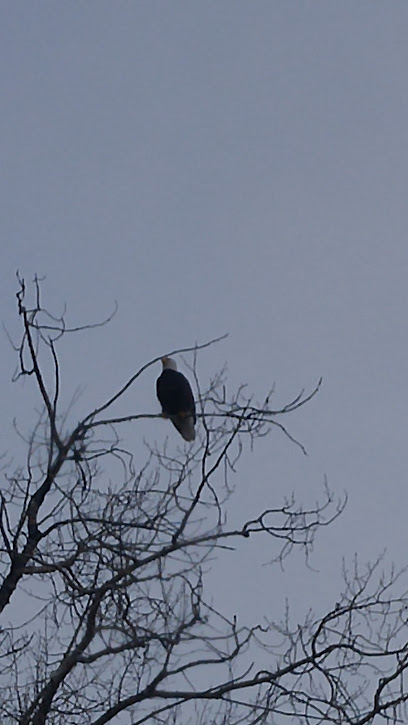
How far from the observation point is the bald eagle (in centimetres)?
1049

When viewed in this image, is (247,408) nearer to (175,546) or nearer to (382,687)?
(175,546)

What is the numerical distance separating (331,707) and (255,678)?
329 millimetres

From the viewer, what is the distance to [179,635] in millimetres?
6523

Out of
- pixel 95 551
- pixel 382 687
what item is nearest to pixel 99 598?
pixel 95 551

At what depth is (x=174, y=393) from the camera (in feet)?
37.0

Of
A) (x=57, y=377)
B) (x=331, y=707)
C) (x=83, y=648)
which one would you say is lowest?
(x=331, y=707)

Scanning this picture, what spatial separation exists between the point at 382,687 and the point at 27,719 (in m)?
1.45

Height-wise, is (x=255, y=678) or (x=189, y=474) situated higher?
(x=189, y=474)

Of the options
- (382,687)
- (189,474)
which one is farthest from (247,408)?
(382,687)

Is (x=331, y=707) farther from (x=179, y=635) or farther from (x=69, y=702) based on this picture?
(x=69, y=702)

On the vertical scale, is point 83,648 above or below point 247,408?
→ below

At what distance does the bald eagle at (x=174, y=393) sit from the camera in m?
10.5

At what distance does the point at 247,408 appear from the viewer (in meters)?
6.87

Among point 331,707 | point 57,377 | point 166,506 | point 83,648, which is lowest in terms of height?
point 331,707
